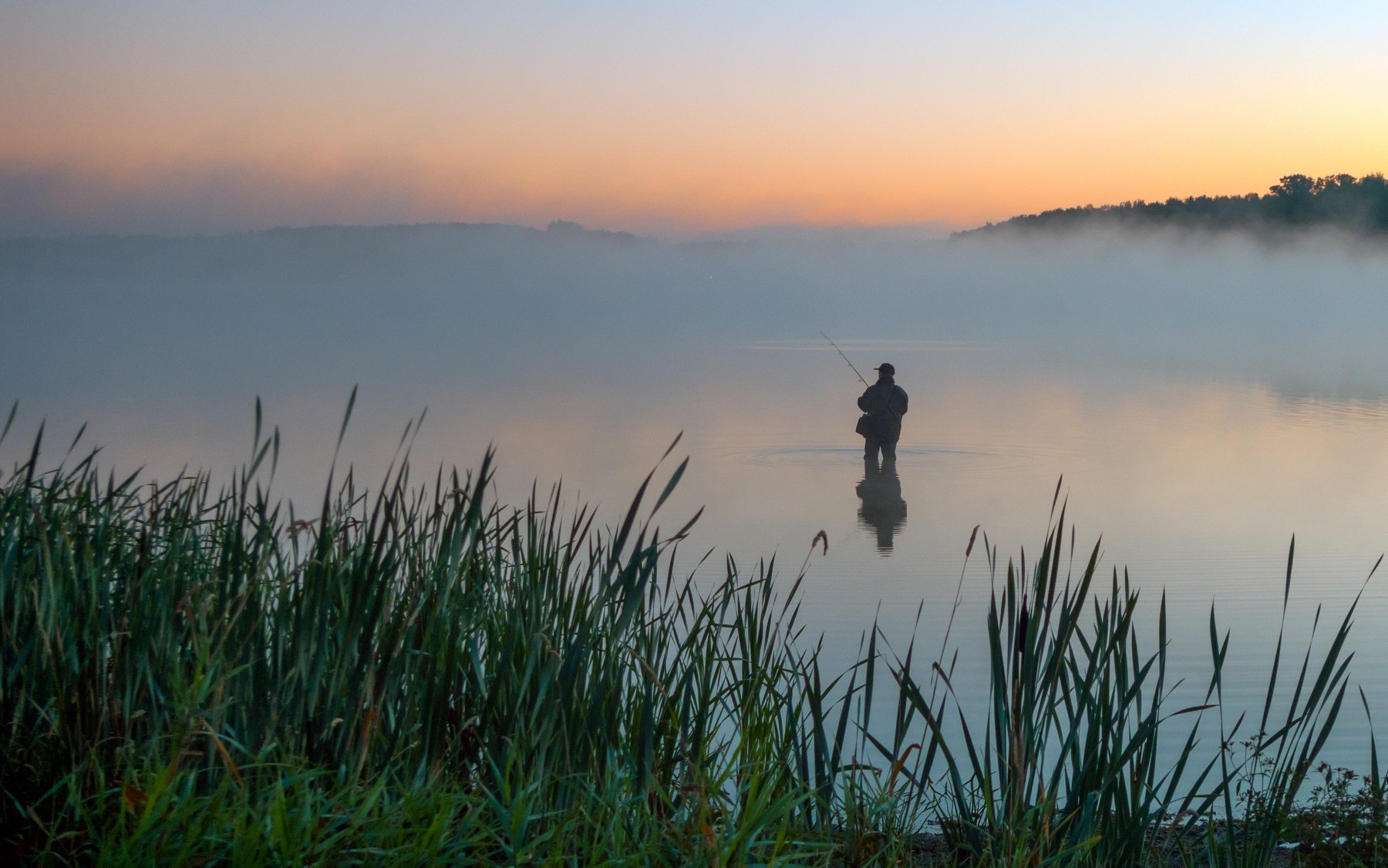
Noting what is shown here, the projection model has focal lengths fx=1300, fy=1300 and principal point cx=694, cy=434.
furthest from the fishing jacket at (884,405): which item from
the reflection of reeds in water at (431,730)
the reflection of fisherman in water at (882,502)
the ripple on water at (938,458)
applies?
the reflection of reeds in water at (431,730)

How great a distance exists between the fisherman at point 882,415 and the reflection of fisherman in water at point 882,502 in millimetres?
152

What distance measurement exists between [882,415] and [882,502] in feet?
3.96

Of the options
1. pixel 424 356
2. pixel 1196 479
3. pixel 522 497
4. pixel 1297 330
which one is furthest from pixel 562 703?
pixel 1297 330

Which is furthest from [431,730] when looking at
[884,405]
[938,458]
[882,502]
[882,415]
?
[938,458]

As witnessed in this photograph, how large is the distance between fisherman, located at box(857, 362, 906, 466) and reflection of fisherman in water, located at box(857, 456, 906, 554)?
0.50 ft

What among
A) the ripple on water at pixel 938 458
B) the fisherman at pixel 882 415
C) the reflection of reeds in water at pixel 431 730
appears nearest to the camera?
the reflection of reeds in water at pixel 431 730

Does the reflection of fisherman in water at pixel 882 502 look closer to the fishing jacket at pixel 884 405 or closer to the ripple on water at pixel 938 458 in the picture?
the fishing jacket at pixel 884 405

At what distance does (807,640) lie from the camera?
9.10m

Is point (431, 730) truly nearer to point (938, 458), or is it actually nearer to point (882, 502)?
point (882, 502)

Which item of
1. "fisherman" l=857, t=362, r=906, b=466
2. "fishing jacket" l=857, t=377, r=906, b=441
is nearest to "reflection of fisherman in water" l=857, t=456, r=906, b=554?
"fisherman" l=857, t=362, r=906, b=466

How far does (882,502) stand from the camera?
53.0 ft

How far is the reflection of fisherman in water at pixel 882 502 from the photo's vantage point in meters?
14.2

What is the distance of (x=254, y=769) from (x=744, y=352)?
202 feet

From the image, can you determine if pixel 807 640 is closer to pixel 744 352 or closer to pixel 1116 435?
pixel 1116 435
